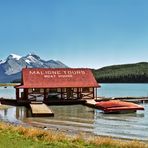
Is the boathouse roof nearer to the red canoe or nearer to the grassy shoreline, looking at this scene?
the red canoe

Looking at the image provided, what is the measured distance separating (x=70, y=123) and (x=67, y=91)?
22.2 m

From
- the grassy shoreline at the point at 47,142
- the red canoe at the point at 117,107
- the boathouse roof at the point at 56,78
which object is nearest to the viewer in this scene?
the grassy shoreline at the point at 47,142

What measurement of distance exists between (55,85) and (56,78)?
185 centimetres

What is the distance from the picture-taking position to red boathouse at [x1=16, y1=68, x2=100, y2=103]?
2029 inches

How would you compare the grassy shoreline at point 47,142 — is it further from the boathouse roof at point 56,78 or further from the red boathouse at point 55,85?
the boathouse roof at point 56,78

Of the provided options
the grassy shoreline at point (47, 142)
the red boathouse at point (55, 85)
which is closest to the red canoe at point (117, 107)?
the red boathouse at point (55, 85)

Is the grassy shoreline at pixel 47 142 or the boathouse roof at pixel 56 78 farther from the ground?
the boathouse roof at pixel 56 78

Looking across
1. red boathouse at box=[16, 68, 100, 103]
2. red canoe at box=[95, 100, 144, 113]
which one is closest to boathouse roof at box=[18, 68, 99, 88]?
red boathouse at box=[16, 68, 100, 103]

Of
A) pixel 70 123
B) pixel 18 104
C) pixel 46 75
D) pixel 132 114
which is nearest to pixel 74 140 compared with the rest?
pixel 70 123

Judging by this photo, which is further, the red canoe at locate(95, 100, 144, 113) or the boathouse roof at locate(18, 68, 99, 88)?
the boathouse roof at locate(18, 68, 99, 88)

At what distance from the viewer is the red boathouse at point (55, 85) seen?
51.5 meters

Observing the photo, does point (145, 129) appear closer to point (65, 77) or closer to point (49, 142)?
point (49, 142)

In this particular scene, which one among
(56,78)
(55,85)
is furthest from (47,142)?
(56,78)

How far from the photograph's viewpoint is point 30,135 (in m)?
18.3
